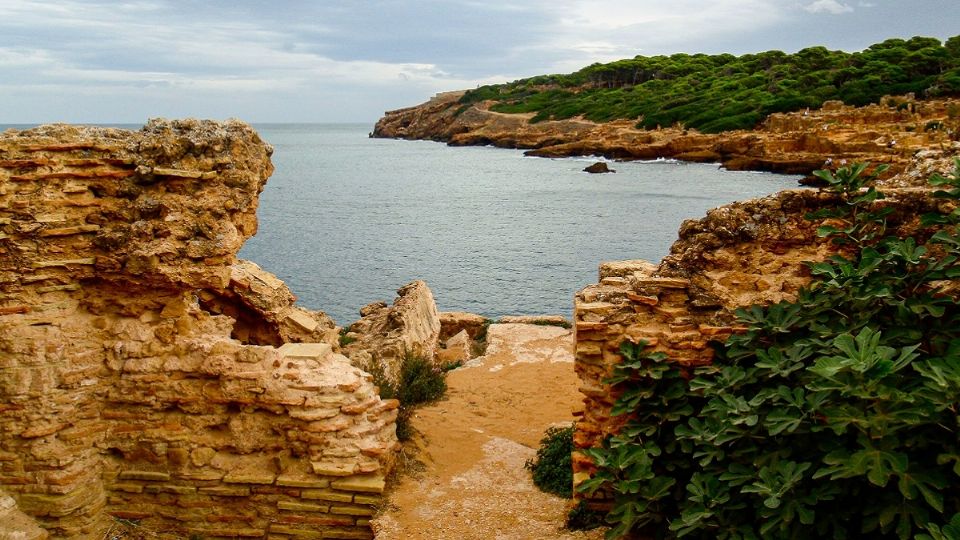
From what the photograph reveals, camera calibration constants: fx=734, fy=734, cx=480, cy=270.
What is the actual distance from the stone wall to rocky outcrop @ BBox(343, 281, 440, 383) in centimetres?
280

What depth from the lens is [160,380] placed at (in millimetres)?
6625

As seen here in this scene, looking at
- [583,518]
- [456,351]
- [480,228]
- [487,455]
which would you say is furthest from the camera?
[480,228]

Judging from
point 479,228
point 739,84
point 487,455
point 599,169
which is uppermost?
point 739,84

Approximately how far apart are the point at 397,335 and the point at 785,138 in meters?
37.5

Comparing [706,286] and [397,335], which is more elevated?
[706,286]

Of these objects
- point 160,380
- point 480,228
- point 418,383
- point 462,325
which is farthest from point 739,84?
point 160,380

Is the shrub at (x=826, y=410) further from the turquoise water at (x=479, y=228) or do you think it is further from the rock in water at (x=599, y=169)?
the rock in water at (x=599, y=169)

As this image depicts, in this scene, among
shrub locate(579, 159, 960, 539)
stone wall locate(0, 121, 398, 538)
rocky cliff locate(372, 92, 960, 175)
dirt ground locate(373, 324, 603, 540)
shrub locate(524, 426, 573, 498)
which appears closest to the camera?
→ shrub locate(579, 159, 960, 539)

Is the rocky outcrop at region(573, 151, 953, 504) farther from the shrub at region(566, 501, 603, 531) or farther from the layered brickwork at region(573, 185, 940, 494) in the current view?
the shrub at region(566, 501, 603, 531)

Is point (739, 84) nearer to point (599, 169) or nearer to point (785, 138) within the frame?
point (599, 169)

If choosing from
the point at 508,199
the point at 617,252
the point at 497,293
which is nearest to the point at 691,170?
the point at 508,199

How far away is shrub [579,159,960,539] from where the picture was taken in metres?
4.02

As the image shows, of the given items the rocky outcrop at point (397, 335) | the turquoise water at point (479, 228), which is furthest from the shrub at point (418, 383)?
the turquoise water at point (479, 228)

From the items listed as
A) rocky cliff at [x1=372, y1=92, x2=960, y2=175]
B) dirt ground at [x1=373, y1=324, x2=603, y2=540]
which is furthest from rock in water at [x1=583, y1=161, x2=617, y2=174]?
dirt ground at [x1=373, y1=324, x2=603, y2=540]
